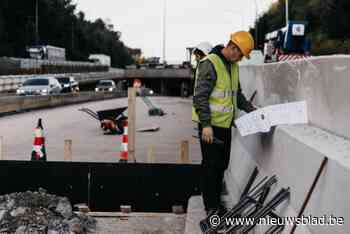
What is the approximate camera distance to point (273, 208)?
469 centimetres

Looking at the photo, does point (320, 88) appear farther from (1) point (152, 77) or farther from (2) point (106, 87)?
(1) point (152, 77)

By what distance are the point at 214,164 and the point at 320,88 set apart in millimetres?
2188

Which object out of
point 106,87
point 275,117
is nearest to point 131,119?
point 275,117

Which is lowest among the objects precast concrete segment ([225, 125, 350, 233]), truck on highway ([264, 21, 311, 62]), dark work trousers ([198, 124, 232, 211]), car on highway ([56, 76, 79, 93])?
car on highway ([56, 76, 79, 93])

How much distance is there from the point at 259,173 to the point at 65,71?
87156 millimetres

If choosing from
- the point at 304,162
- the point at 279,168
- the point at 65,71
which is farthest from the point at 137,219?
the point at 65,71

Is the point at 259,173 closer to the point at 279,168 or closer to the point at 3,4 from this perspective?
the point at 279,168

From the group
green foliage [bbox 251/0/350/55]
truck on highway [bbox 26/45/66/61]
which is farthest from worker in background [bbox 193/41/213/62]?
truck on highway [bbox 26/45/66/61]

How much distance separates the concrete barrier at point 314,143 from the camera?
3.53m

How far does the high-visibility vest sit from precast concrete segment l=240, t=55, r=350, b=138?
0.45 metres

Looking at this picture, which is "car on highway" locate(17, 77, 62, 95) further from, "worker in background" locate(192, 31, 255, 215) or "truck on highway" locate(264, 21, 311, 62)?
"worker in background" locate(192, 31, 255, 215)

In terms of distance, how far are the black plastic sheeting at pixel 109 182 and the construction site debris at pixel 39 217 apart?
4.23 feet

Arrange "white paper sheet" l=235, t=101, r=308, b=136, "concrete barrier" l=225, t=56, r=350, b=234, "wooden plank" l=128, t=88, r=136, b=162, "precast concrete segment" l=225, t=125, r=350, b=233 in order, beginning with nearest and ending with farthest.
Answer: "precast concrete segment" l=225, t=125, r=350, b=233, "concrete barrier" l=225, t=56, r=350, b=234, "white paper sheet" l=235, t=101, r=308, b=136, "wooden plank" l=128, t=88, r=136, b=162

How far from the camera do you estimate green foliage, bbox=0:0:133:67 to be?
116 meters
